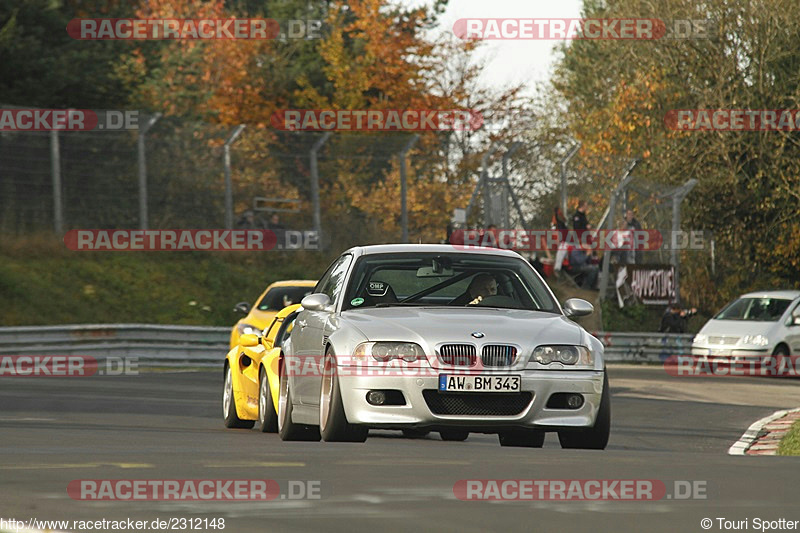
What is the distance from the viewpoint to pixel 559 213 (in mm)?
34375

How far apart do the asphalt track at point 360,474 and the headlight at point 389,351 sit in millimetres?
627

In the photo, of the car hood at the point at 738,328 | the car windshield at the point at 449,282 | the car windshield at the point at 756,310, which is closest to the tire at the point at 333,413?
the car windshield at the point at 449,282

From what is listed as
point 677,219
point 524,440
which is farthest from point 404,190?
point 524,440

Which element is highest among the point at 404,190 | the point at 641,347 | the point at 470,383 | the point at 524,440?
the point at 404,190

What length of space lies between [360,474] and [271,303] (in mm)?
16148

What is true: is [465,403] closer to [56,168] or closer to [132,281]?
[56,168]

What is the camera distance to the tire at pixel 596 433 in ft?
37.2

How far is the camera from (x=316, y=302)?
11.9 metres

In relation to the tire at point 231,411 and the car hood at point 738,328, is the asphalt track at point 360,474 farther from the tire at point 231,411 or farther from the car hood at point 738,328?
the car hood at point 738,328

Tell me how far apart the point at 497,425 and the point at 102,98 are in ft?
89.0

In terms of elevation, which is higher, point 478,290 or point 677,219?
point 478,290

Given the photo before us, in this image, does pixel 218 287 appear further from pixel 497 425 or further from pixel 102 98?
pixel 497 425

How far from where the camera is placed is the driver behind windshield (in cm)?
1226

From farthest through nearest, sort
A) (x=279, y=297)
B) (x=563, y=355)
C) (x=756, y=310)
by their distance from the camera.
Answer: (x=756, y=310) < (x=279, y=297) < (x=563, y=355)
